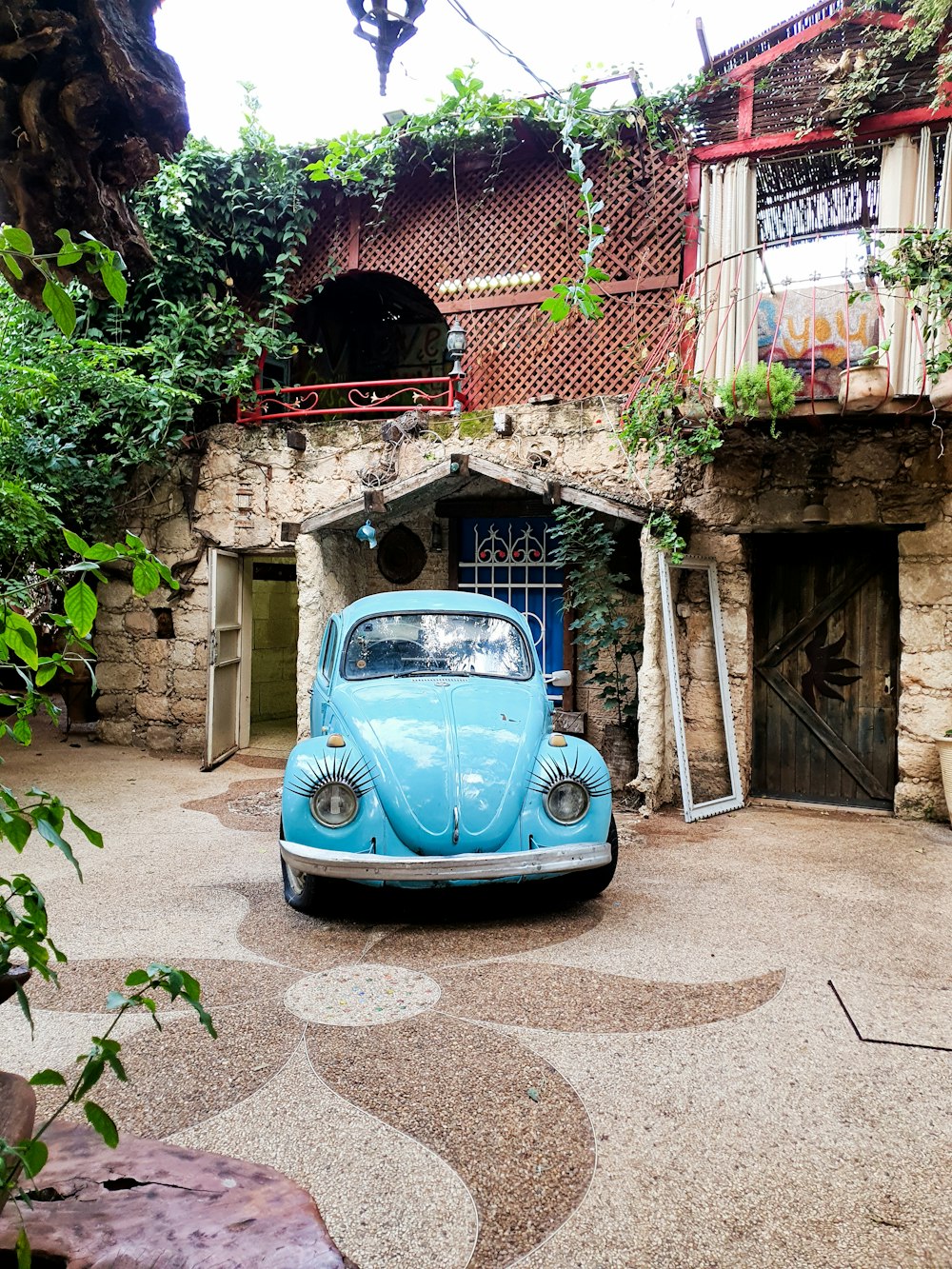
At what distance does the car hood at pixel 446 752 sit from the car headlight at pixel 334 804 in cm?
14

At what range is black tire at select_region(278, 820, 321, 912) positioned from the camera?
3963mm

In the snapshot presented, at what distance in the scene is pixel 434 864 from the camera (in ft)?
12.0

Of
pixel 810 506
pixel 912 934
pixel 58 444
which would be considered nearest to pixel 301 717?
pixel 58 444

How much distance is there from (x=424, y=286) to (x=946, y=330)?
480 cm

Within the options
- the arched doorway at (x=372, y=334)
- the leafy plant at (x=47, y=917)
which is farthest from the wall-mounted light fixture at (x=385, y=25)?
the arched doorway at (x=372, y=334)

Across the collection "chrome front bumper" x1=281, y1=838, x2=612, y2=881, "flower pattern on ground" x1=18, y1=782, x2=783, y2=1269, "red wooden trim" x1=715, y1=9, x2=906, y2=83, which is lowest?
"flower pattern on ground" x1=18, y1=782, x2=783, y2=1269

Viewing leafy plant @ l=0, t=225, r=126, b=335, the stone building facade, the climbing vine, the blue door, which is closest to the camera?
leafy plant @ l=0, t=225, r=126, b=335

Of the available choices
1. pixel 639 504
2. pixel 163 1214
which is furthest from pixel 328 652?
pixel 163 1214

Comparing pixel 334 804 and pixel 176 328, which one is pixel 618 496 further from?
pixel 176 328

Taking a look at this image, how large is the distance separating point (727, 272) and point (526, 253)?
236cm

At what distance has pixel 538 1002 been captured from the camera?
10.1ft

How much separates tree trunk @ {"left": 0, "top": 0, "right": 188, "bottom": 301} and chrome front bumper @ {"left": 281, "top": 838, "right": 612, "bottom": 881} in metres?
2.63

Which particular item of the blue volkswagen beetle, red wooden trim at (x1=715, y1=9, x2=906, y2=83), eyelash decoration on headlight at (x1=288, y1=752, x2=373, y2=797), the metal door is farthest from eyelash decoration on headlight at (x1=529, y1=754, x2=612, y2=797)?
red wooden trim at (x1=715, y1=9, x2=906, y2=83)

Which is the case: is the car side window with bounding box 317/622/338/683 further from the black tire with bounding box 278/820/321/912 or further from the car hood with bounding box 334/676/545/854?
the black tire with bounding box 278/820/321/912
